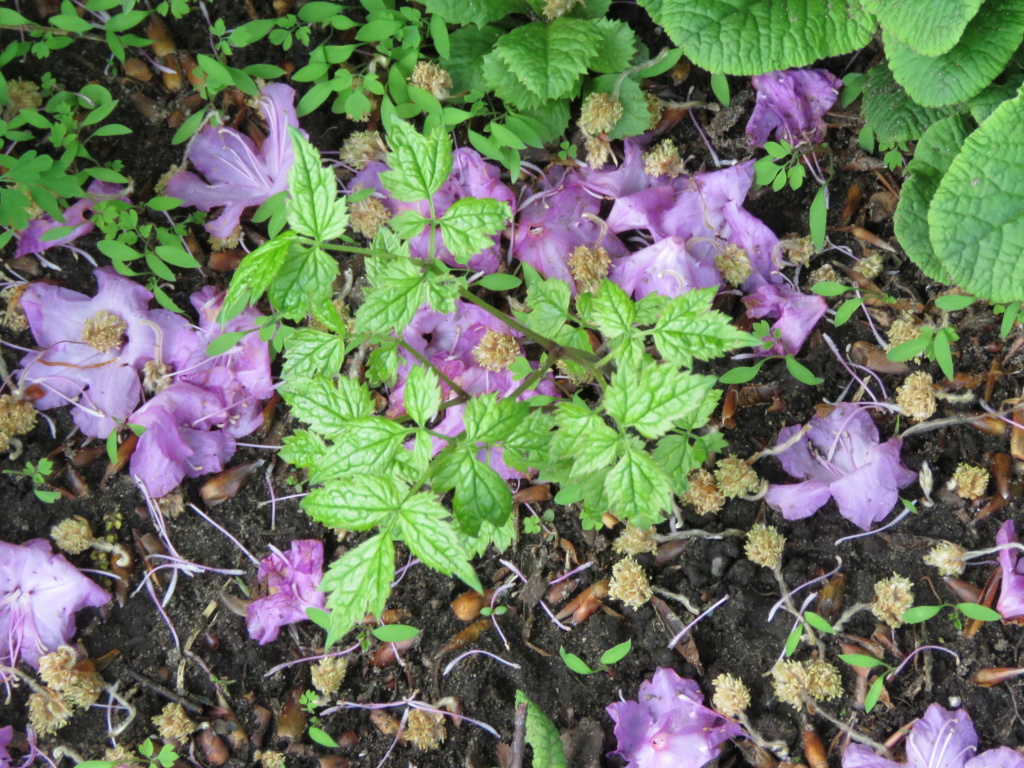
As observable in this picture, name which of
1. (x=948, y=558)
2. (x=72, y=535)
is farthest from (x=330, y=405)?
(x=948, y=558)

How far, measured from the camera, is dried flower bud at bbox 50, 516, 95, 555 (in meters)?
1.96

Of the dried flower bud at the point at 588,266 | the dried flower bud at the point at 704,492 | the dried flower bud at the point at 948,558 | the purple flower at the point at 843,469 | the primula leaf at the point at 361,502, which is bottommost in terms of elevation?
the dried flower bud at the point at 948,558

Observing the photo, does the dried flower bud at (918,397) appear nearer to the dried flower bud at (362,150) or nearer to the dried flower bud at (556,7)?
the dried flower bud at (556,7)

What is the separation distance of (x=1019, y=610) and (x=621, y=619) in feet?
2.97

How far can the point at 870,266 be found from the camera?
6.28 ft

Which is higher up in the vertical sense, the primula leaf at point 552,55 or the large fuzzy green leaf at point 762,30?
the large fuzzy green leaf at point 762,30

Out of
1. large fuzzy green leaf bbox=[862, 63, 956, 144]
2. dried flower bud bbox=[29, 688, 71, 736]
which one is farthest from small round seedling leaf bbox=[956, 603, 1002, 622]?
dried flower bud bbox=[29, 688, 71, 736]

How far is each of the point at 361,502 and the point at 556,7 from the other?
127 cm

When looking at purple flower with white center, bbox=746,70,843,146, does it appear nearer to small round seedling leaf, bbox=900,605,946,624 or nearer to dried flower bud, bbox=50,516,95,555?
small round seedling leaf, bbox=900,605,946,624

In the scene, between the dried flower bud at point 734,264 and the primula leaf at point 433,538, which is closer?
the primula leaf at point 433,538

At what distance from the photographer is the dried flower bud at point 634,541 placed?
6.07ft

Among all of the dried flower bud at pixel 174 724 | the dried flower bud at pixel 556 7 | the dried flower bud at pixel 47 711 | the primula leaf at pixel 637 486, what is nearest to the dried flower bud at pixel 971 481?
the primula leaf at pixel 637 486

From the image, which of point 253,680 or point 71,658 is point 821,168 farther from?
point 71,658

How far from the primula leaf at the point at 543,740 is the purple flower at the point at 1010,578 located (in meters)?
1.07
